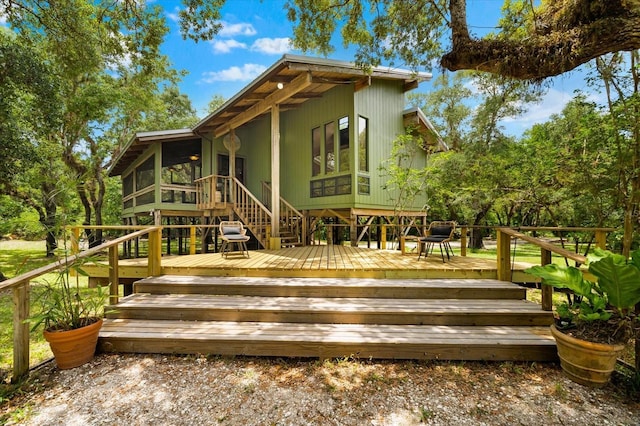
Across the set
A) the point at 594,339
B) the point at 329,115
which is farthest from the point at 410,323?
the point at 329,115

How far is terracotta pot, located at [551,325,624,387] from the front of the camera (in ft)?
7.47

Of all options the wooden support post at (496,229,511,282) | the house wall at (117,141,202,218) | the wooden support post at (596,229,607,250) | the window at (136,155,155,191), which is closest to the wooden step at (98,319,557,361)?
the wooden support post at (496,229,511,282)

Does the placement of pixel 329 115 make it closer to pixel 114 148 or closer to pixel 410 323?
pixel 410 323

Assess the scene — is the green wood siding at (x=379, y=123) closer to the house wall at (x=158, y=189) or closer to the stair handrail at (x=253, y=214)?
the stair handrail at (x=253, y=214)

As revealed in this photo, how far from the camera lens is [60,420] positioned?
203cm

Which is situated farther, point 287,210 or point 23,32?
point 287,210

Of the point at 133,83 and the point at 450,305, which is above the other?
the point at 133,83

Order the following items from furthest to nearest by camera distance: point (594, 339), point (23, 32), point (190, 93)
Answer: point (190, 93) < point (23, 32) < point (594, 339)

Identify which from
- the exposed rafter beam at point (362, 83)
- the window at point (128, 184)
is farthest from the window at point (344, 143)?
the window at point (128, 184)

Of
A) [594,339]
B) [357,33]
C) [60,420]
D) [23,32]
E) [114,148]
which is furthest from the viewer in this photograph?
[114,148]

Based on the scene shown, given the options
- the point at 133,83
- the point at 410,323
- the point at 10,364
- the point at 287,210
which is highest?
the point at 133,83

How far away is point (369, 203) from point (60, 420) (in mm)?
7474

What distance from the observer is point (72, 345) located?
8.69ft

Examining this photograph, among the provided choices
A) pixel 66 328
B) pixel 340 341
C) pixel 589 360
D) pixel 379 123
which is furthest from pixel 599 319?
pixel 379 123
